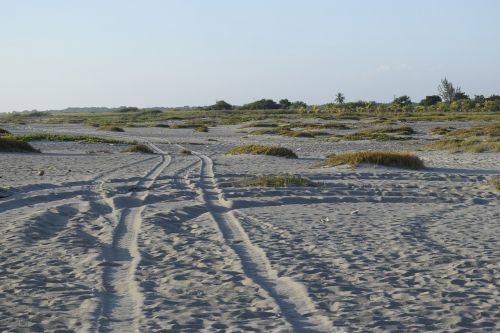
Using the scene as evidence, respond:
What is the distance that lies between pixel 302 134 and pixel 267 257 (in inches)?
1345

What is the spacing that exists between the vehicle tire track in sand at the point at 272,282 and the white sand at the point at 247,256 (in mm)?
22

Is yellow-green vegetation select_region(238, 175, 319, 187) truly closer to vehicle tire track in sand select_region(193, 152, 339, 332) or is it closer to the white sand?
the white sand

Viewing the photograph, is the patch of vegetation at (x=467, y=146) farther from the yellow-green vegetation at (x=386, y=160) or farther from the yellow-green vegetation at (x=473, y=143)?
the yellow-green vegetation at (x=386, y=160)

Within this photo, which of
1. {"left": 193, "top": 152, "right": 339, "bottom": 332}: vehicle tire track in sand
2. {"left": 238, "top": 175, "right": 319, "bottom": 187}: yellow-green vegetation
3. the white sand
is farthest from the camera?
{"left": 238, "top": 175, "right": 319, "bottom": 187}: yellow-green vegetation

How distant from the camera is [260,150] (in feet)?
80.0

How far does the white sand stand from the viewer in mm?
5688

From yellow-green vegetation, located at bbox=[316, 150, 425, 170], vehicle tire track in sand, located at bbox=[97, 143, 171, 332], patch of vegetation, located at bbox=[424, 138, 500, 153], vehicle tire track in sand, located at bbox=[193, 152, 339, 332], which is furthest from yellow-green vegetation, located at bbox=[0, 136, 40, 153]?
patch of vegetation, located at bbox=[424, 138, 500, 153]

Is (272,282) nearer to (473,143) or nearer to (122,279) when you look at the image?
(122,279)

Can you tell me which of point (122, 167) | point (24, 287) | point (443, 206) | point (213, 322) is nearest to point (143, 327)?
point (213, 322)

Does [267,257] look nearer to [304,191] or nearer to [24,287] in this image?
[24,287]

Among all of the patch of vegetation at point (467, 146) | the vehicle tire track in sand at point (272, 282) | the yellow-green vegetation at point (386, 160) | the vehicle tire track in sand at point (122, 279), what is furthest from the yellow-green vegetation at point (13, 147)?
the patch of vegetation at point (467, 146)

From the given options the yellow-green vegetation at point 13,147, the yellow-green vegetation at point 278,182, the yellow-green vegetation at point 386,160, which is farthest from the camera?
the yellow-green vegetation at point 13,147

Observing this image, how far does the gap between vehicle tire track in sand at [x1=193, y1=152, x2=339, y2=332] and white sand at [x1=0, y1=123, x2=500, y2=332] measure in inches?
0.9

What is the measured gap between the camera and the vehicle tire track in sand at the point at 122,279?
5554 millimetres
